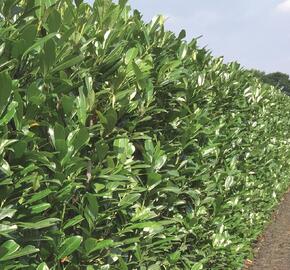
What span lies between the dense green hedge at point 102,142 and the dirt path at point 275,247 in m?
2.27

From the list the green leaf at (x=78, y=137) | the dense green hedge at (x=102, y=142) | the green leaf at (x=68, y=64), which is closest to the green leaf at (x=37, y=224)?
the dense green hedge at (x=102, y=142)

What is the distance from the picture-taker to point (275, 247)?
7508mm

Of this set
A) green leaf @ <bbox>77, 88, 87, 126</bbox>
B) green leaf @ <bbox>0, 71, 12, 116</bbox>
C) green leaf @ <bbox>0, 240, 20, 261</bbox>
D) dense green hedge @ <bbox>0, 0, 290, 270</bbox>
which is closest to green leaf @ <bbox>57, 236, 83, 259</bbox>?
dense green hedge @ <bbox>0, 0, 290, 270</bbox>

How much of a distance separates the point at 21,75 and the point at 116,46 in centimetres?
66

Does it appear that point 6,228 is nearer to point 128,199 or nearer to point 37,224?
point 37,224

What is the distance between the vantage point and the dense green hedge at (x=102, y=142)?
1978mm

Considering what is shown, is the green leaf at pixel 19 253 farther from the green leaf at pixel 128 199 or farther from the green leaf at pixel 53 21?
the green leaf at pixel 53 21

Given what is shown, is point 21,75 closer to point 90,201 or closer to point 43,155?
point 43,155

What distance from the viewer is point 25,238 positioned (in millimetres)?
2043

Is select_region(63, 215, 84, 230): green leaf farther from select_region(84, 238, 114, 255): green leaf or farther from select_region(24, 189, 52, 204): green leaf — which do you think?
select_region(24, 189, 52, 204): green leaf

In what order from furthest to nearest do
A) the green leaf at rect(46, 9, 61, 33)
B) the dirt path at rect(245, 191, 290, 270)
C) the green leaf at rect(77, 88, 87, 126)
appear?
the dirt path at rect(245, 191, 290, 270) → the green leaf at rect(77, 88, 87, 126) → the green leaf at rect(46, 9, 61, 33)

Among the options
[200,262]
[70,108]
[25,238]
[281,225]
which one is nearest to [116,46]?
[70,108]

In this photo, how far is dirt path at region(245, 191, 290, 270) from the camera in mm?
6664

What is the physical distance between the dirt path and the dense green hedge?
2.27m
